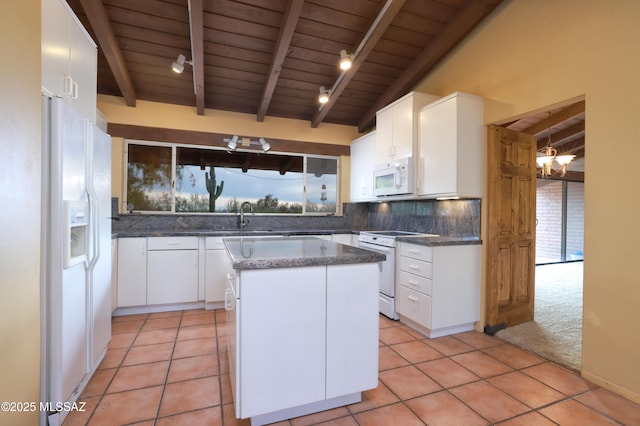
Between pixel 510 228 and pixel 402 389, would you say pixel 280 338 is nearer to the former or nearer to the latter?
pixel 402 389

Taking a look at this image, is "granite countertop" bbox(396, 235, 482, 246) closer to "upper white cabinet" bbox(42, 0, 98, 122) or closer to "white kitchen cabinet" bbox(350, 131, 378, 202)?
"white kitchen cabinet" bbox(350, 131, 378, 202)

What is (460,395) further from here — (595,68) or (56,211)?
(56,211)

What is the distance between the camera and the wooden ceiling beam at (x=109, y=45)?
2.46 m

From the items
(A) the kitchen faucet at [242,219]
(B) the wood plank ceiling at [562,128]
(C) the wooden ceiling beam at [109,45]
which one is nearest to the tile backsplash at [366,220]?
(A) the kitchen faucet at [242,219]

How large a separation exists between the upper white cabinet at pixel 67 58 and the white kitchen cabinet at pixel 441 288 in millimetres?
2908

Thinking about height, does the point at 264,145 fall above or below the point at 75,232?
above

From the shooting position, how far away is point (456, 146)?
2.77 metres

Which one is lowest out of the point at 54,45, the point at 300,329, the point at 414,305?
the point at 414,305

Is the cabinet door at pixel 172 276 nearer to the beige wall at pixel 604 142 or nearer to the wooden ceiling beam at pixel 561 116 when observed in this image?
the beige wall at pixel 604 142

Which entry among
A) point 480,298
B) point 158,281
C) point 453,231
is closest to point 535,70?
point 453,231

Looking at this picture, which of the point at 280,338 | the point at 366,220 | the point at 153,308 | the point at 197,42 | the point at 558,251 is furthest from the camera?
the point at 558,251

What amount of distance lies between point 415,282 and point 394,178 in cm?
118

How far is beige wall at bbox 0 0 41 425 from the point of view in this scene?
1.21 m

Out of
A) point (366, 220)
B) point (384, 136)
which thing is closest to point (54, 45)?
point (384, 136)
